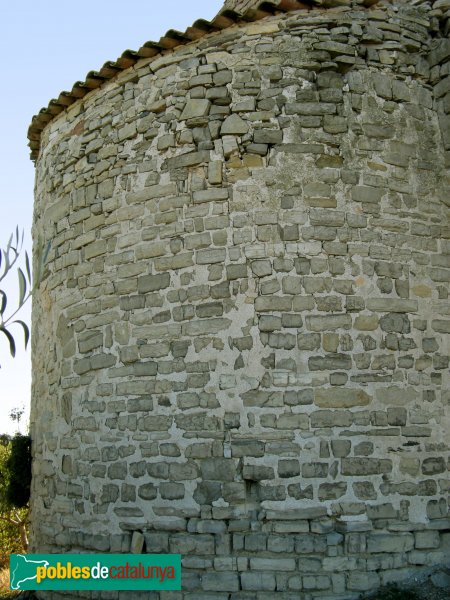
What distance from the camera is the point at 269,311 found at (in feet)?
17.8

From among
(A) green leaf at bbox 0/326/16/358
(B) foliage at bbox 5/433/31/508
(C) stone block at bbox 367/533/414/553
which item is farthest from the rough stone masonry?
(A) green leaf at bbox 0/326/16/358

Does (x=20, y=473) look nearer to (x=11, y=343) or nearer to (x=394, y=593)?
(x=394, y=593)

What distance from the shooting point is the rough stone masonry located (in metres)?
5.24

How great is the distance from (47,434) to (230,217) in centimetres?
275

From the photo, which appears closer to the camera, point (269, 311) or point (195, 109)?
point (269, 311)

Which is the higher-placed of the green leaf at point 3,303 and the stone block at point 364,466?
the green leaf at point 3,303

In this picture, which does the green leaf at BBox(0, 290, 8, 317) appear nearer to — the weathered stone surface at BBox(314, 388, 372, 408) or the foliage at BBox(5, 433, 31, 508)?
the weathered stone surface at BBox(314, 388, 372, 408)

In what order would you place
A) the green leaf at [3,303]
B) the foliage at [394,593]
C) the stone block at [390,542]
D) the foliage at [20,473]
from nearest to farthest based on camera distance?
1. the green leaf at [3,303]
2. the foliage at [394,593]
3. the stone block at [390,542]
4. the foliage at [20,473]

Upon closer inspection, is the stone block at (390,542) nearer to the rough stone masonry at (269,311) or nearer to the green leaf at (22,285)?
the rough stone masonry at (269,311)

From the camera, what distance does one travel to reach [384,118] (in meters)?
5.89

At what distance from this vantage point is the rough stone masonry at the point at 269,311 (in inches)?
206

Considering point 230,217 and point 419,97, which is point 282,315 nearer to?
point 230,217

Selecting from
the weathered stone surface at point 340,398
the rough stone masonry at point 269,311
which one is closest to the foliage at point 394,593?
the rough stone masonry at point 269,311

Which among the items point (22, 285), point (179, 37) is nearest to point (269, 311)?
point (179, 37)
